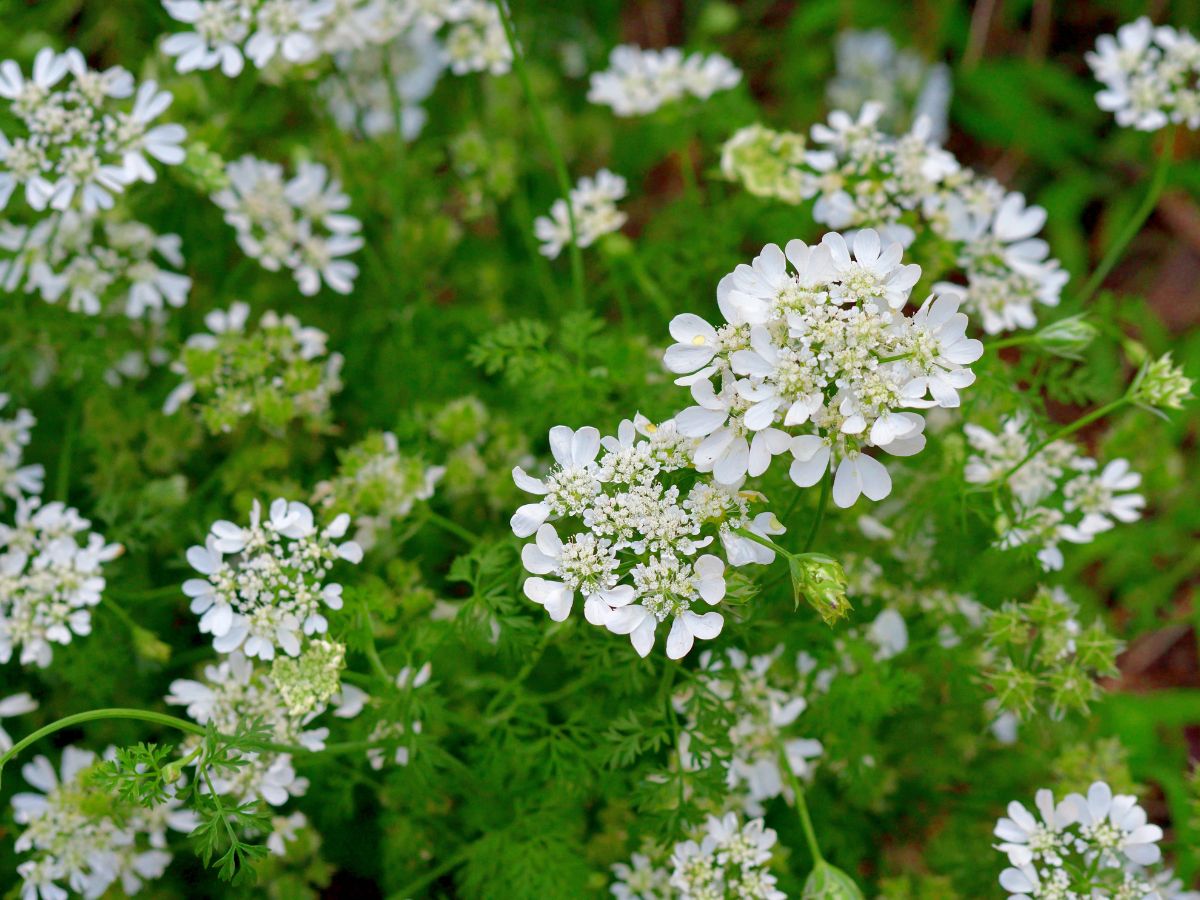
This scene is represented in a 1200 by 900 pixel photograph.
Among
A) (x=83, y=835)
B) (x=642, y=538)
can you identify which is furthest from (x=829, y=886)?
(x=83, y=835)

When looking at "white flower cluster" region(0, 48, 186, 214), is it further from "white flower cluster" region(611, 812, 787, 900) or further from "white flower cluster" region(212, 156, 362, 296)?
"white flower cluster" region(611, 812, 787, 900)

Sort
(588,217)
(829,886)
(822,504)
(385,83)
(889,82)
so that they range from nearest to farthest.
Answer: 1. (822,504)
2. (829,886)
3. (588,217)
4. (385,83)
5. (889,82)

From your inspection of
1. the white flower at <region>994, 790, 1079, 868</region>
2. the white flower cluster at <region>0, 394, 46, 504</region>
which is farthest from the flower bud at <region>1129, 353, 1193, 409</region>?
the white flower cluster at <region>0, 394, 46, 504</region>

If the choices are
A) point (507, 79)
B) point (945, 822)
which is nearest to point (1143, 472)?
point (945, 822)

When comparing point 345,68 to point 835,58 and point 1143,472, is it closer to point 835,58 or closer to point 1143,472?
point 835,58

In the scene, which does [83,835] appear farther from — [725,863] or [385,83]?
[385,83]

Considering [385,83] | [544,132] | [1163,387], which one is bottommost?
[385,83]

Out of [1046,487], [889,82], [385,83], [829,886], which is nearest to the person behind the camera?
[829,886]
